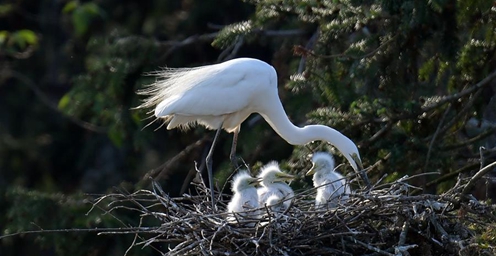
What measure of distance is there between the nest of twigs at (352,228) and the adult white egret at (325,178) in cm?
31

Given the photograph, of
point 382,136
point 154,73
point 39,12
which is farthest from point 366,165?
point 39,12

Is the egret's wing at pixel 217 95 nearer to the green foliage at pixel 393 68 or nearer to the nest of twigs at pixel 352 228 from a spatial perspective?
the green foliage at pixel 393 68

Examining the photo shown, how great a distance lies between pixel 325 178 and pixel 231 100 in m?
0.70

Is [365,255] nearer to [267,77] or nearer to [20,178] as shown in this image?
[267,77]

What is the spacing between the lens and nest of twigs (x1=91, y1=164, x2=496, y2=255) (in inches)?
210

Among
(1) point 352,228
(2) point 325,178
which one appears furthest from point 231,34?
(1) point 352,228

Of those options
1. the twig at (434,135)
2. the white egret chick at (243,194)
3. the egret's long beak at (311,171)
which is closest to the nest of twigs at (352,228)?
the white egret chick at (243,194)

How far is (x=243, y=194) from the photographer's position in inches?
240

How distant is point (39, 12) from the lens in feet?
39.5

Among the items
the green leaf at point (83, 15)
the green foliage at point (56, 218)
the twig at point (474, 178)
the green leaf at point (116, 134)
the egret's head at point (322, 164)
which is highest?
the twig at point (474, 178)

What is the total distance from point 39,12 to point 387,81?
240 inches

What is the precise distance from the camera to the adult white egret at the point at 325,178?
5.93 m

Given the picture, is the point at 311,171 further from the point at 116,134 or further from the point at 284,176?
the point at 116,134

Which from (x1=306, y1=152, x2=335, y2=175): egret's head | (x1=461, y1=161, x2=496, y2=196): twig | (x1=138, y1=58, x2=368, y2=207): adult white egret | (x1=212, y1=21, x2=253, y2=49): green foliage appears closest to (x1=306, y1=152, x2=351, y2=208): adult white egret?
(x1=306, y1=152, x2=335, y2=175): egret's head
